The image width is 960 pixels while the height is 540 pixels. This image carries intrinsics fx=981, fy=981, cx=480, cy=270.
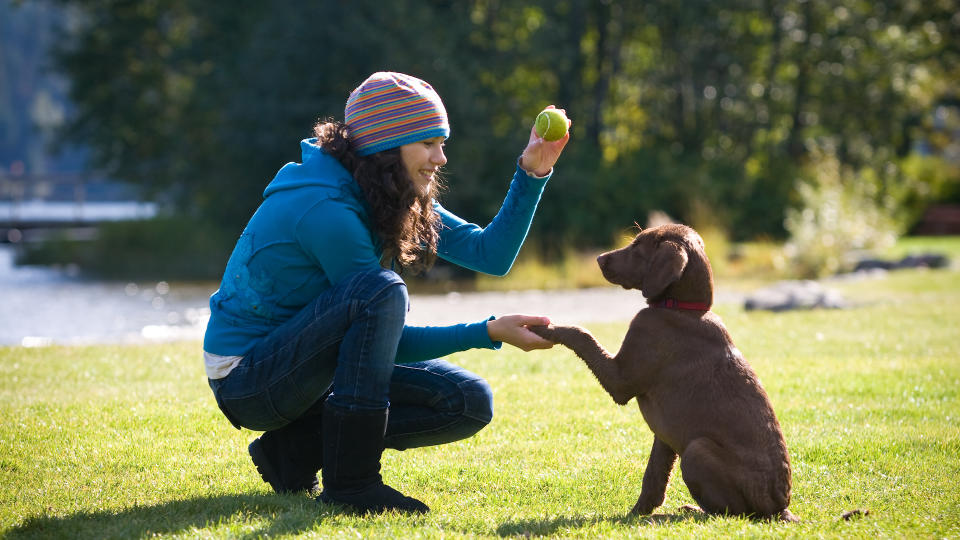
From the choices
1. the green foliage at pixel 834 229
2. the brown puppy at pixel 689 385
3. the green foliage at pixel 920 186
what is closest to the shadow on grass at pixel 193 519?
the brown puppy at pixel 689 385

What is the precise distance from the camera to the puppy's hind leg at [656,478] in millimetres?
4238

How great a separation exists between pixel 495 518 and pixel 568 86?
25.1m

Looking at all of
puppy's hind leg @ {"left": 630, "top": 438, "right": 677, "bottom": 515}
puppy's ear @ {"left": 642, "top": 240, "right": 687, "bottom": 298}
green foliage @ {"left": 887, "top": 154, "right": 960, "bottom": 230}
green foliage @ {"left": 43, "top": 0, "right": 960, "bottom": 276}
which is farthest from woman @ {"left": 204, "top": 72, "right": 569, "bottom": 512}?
green foliage @ {"left": 887, "top": 154, "right": 960, "bottom": 230}

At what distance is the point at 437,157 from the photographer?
14.1ft

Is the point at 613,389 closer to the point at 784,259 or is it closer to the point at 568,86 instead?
the point at 784,259

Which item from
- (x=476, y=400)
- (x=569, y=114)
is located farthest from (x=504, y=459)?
(x=569, y=114)

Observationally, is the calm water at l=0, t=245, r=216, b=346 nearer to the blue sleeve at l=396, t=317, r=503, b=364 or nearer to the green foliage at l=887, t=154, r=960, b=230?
the blue sleeve at l=396, t=317, r=503, b=364

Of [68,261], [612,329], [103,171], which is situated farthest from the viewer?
[103,171]

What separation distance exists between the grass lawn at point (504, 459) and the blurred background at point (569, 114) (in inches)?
436

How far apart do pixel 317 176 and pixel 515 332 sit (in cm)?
106

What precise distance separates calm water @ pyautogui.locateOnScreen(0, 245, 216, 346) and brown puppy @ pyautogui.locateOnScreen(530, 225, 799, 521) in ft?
26.8

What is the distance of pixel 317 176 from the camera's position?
4113mm

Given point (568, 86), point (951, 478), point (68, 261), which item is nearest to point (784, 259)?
point (568, 86)

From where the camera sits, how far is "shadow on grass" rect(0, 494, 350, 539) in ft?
12.6
